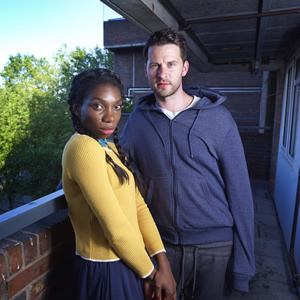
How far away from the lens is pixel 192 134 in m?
1.58

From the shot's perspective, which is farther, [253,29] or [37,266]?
[253,29]

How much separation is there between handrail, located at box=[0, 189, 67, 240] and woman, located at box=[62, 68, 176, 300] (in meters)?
0.18

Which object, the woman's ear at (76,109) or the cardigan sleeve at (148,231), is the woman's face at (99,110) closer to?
the woman's ear at (76,109)

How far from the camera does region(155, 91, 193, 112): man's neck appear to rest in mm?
1680

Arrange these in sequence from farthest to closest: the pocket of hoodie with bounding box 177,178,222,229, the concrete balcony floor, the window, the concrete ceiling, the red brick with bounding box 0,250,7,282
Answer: the window < the concrete balcony floor < the concrete ceiling < the pocket of hoodie with bounding box 177,178,222,229 < the red brick with bounding box 0,250,7,282

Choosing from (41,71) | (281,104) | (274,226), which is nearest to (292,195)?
(274,226)

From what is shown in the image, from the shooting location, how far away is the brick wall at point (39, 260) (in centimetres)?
105

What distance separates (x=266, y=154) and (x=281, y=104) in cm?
290

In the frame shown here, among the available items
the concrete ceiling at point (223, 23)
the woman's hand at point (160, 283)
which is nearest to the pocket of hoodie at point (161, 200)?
the woman's hand at point (160, 283)

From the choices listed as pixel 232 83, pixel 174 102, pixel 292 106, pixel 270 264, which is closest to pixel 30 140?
pixel 232 83

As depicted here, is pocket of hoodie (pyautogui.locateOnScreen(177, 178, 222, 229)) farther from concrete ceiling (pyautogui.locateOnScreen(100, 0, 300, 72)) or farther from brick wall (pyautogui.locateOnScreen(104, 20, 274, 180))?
brick wall (pyautogui.locateOnScreen(104, 20, 274, 180))

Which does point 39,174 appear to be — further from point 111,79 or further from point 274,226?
point 111,79

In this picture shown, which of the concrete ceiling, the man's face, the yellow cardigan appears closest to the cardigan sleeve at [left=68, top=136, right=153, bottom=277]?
the yellow cardigan

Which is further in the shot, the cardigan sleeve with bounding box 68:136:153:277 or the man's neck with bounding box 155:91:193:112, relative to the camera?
the man's neck with bounding box 155:91:193:112
